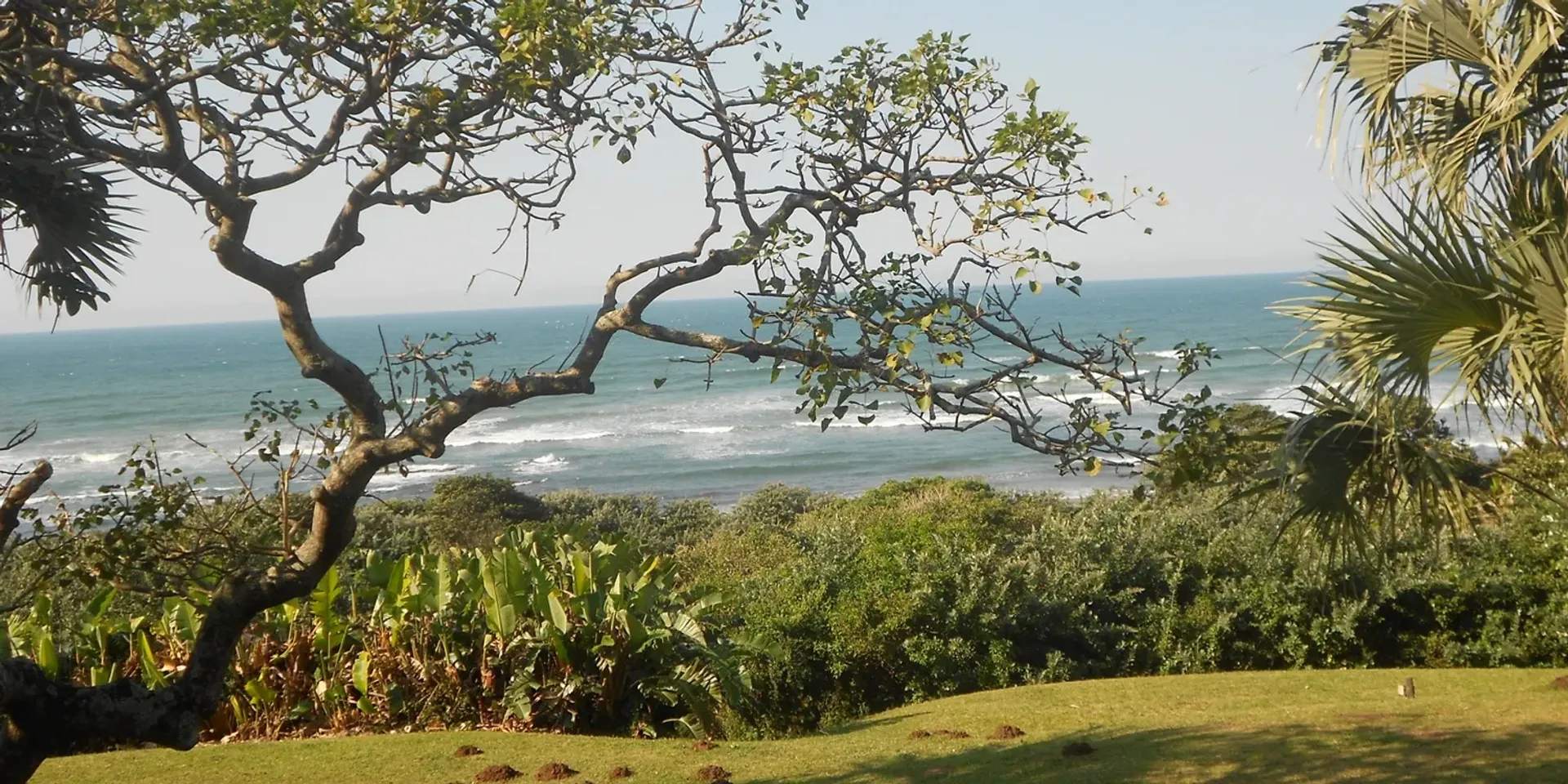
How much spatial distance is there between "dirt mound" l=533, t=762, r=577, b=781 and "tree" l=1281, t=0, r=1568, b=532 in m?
3.71

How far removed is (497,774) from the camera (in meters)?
6.28

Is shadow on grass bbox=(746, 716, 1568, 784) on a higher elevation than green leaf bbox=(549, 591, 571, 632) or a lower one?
lower

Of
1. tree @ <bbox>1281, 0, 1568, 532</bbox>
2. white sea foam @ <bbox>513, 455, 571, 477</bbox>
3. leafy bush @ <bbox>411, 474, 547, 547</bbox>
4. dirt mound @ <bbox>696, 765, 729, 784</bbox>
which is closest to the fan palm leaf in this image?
tree @ <bbox>1281, 0, 1568, 532</bbox>

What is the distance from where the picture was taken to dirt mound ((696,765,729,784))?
20.5 ft

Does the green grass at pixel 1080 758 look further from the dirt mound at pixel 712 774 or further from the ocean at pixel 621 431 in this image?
the ocean at pixel 621 431

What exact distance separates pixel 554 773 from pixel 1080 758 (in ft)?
8.69

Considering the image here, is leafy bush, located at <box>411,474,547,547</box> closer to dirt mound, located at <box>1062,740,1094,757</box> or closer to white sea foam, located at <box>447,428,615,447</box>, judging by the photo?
dirt mound, located at <box>1062,740,1094,757</box>

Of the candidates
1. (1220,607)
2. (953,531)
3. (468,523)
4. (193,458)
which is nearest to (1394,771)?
(1220,607)

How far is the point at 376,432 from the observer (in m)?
4.77

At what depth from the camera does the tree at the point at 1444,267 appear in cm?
523

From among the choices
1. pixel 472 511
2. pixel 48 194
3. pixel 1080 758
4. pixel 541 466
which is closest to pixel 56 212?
pixel 48 194

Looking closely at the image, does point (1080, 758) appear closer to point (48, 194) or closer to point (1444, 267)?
point (1444, 267)

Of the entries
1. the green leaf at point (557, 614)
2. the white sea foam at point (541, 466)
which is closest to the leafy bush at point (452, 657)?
the green leaf at point (557, 614)

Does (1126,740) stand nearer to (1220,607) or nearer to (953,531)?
(1220,607)
